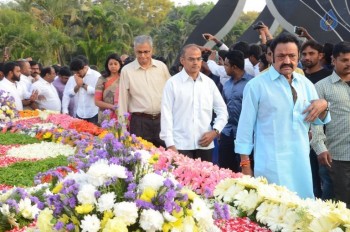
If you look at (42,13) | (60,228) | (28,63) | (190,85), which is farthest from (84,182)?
(42,13)

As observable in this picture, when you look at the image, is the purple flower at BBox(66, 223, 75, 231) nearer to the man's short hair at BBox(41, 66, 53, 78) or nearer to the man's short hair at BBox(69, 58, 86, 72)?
the man's short hair at BBox(69, 58, 86, 72)

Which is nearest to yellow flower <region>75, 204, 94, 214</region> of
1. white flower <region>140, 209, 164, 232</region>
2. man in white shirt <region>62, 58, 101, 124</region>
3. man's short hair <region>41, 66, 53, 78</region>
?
white flower <region>140, 209, 164, 232</region>

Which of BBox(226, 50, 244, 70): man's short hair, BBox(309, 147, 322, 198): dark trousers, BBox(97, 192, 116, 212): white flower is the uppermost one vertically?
BBox(226, 50, 244, 70): man's short hair

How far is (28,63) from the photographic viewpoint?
12516 millimetres

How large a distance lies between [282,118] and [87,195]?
7.57 ft

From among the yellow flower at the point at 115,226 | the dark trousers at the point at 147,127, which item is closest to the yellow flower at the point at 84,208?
the yellow flower at the point at 115,226

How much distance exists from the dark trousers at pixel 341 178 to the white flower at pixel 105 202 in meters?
3.27

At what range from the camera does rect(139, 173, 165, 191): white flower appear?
8.96 feet

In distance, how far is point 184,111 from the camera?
584 centimetres

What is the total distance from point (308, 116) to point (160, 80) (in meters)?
2.55

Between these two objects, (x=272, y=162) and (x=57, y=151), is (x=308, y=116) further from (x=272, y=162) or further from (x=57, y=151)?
(x=57, y=151)

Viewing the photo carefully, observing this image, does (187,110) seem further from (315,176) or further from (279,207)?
(279,207)

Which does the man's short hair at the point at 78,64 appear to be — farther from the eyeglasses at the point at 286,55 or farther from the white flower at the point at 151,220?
the white flower at the point at 151,220

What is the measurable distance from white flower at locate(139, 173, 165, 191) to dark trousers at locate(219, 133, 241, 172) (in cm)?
426
